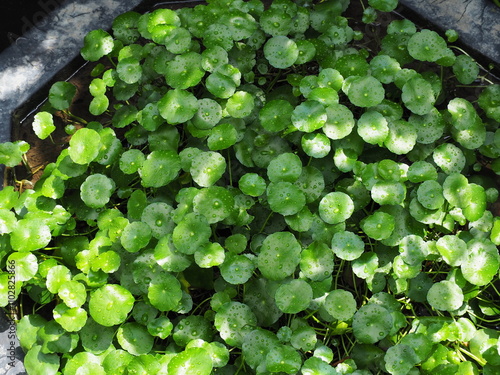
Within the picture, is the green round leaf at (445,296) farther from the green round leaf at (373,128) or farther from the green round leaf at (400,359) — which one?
the green round leaf at (373,128)

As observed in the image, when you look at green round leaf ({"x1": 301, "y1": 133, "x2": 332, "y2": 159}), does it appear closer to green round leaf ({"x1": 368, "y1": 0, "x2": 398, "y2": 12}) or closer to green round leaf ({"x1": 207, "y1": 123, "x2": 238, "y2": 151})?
green round leaf ({"x1": 207, "y1": 123, "x2": 238, "y2": 151})

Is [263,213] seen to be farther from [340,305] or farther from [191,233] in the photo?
[340,305]

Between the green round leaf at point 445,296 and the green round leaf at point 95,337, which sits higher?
the green round leaf at point 445,296

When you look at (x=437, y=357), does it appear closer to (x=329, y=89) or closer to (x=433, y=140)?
(x=433, y=140)

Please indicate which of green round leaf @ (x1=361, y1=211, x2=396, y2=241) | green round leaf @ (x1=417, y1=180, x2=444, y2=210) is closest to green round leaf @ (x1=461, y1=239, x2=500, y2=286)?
green round leaf @ (x1=417, y1=180, x2=444, y2=210)

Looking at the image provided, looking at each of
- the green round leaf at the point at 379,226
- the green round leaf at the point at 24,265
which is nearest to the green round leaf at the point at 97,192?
the green round leaf at the point at 24,265

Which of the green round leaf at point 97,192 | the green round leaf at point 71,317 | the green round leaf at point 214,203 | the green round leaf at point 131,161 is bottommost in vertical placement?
the green round leaf at point 71,317
